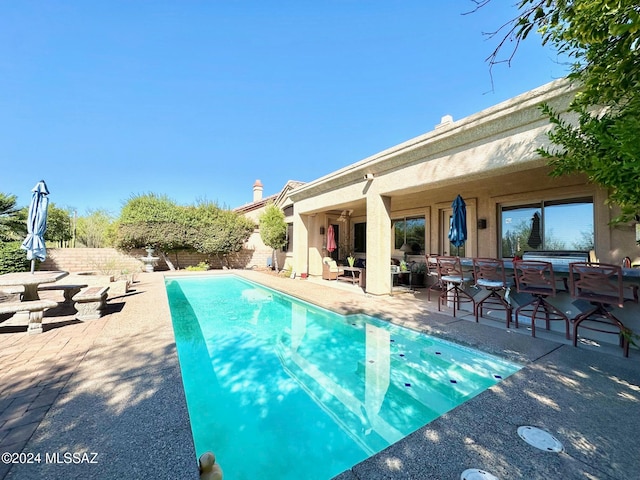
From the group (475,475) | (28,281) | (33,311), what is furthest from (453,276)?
(28,281)

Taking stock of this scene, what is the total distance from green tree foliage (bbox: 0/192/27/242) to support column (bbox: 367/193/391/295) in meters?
16.7

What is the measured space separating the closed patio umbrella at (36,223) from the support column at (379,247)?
875 centimetres

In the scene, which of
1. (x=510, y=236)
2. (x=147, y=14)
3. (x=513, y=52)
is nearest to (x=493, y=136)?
(x=513, y=52)

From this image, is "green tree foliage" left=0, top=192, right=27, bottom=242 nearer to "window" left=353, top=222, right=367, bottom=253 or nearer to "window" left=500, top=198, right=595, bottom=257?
"window" left=353, top=222, right=367, bottom=253

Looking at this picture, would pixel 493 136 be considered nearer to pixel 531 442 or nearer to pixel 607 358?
pixel 607 358

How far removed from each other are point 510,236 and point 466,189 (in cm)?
206

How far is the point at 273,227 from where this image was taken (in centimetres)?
1642

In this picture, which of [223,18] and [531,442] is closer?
[531,442]

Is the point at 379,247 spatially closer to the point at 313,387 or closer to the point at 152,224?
the point at 313,387

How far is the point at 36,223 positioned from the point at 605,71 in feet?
34.1

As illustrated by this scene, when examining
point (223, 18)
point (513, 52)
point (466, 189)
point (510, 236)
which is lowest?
point (510, 236)

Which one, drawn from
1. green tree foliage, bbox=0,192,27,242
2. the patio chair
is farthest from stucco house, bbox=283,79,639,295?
green tree foliage, bbox=0,192,27,242

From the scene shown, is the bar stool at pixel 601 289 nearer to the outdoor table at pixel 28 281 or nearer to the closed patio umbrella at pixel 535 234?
the closed patio umbrella at pixel 535 234

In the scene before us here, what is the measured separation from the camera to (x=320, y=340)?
19.8 feet
